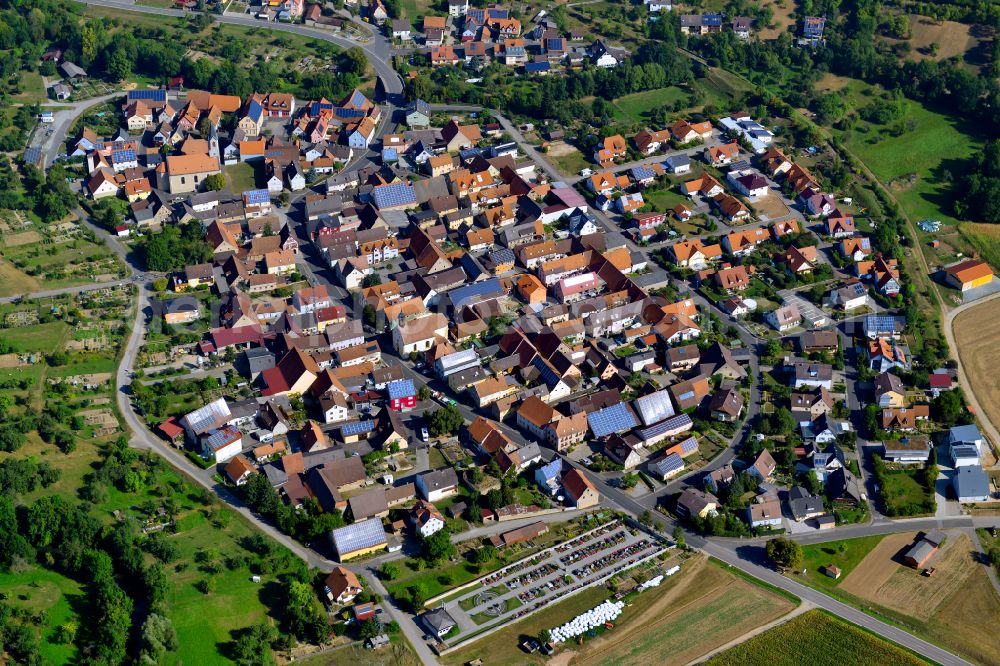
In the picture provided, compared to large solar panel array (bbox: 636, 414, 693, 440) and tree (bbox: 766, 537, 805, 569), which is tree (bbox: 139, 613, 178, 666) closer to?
large solar panel array (bbox: 636, 414, 693, 440)

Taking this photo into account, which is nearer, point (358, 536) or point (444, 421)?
point (358, 536)

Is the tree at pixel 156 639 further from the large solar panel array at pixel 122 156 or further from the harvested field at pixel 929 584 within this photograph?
the large solar panel array at pixel 122 156

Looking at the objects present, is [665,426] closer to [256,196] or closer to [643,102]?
[256,196]

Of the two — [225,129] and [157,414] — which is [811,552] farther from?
[225,129]

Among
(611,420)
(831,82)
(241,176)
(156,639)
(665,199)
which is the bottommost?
(156,639)

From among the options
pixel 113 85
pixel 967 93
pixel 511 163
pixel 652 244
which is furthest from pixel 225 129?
pixel 967 93

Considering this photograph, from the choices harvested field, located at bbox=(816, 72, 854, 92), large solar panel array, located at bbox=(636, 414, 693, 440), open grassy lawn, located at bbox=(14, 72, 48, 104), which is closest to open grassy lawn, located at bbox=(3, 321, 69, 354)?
open grassy lawn, located at bbox=(14, 72, 48, 104)

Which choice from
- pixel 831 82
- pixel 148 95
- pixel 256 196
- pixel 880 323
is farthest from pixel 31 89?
pixel 880 323
